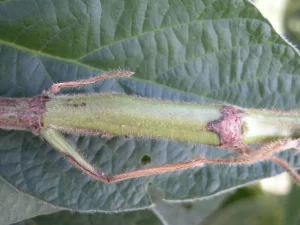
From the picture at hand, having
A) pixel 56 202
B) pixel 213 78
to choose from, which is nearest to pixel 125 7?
pixel 213 78

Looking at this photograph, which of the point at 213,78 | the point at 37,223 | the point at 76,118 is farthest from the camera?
the point at 37,223

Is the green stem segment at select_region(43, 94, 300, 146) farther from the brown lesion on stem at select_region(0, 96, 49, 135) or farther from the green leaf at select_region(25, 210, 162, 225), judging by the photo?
the green leaf at select_region(25, 210, 162, 225)

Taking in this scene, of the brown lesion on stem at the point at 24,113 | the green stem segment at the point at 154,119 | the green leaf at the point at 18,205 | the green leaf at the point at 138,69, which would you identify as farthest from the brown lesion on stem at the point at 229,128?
the green leaf at the point at 18,205

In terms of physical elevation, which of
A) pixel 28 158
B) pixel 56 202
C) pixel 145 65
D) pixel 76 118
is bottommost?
pixel 56 202

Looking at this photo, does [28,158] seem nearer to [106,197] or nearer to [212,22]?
[106,197]

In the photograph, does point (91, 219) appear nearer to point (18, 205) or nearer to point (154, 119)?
point (18, 205)

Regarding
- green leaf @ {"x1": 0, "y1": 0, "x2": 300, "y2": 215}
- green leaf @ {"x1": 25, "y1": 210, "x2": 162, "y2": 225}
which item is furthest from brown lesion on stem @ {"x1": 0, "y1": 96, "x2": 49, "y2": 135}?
green leaf @ {"x1": 25, "y1": 210, "x2": 162, "y2": 225}
